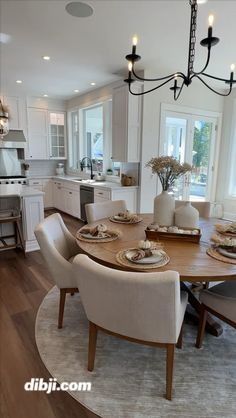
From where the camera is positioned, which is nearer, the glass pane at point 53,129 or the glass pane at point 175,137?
the glass pane at point 175,137

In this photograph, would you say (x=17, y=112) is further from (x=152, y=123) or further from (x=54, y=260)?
(x=54, y=260)

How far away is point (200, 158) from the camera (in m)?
5.59

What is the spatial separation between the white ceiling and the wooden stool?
6.80 feet

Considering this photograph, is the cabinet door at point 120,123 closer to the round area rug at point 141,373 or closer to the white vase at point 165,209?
the white vase at point 165,209

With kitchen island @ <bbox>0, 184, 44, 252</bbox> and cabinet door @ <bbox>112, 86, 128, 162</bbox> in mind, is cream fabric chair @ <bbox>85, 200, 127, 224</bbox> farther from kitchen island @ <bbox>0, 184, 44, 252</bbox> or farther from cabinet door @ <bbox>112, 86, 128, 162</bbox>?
cabinet door @ <bbox>112, 86, 128, 162</bbox>

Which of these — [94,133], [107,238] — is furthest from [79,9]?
[94,133]

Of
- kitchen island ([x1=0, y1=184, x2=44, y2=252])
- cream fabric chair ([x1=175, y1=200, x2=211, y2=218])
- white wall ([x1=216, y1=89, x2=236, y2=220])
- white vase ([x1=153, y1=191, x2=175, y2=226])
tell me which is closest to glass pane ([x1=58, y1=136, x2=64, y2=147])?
kitchen island ([x1=0, y1=184, x2=44, y2=252])

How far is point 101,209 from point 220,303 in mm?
1654

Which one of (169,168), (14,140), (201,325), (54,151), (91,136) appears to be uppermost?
(91,136)

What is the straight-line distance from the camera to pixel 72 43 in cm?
326

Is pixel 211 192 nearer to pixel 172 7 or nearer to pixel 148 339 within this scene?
pixel 172 7

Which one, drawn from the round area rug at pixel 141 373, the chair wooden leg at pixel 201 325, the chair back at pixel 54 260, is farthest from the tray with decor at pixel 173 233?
the round area rug at pixel 141 373

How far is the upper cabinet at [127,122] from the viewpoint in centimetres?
427

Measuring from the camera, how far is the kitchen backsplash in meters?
6.76
